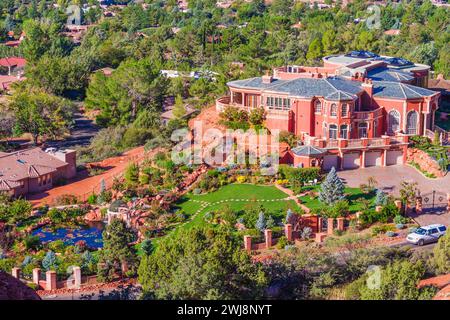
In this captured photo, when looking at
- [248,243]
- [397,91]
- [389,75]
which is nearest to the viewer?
[248,243]

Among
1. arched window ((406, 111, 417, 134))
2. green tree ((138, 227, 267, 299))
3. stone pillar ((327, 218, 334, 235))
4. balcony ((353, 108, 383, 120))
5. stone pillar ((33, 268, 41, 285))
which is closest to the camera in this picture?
green tree ((138, 227, 267, 299))

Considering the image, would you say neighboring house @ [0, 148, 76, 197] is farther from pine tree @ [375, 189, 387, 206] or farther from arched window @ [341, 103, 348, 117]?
pine tree @ [375, 189, 387, 206]

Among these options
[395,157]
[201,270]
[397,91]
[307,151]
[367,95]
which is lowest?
[395,157]

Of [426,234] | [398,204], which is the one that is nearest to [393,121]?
[398,204]

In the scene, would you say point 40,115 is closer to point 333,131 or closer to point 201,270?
point 333,131

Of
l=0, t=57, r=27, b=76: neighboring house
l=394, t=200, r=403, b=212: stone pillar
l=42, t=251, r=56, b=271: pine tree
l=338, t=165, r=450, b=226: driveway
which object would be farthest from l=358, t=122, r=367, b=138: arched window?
l=0, t=57, r=27, b=76: neighboring house

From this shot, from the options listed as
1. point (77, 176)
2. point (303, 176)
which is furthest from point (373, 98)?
point (77, 176)

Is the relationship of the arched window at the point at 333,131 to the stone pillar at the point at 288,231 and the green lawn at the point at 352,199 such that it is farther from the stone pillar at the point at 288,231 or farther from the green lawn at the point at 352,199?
the stone pillar at the point at 288,231
